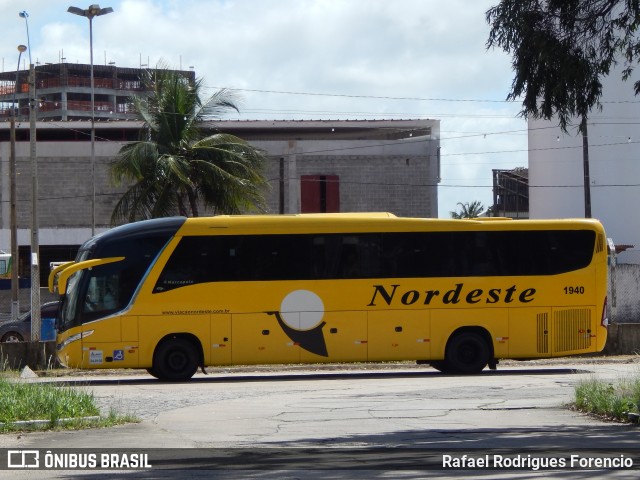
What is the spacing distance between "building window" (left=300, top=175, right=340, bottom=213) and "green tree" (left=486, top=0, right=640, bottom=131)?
39649 millimetres

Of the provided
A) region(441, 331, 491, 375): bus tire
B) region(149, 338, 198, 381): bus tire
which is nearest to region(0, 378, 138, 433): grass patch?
region(149, 338, 198, 381): bus tire

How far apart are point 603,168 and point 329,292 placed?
36.9m

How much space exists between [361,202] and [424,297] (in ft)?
99.1

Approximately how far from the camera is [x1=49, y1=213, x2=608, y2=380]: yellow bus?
21781 mm

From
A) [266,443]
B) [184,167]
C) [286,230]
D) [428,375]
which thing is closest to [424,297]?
[428,375]

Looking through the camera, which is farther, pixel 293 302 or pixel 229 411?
pixel 293 302

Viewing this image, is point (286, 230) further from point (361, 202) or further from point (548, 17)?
point (361, 202)

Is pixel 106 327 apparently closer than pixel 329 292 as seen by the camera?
Yes

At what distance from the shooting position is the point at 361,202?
52750mm

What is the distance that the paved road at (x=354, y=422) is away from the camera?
1052 cm

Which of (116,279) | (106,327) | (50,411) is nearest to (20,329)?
(106,327)

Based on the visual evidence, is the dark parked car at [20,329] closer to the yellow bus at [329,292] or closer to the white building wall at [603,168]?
the yellow bus at [329,292]

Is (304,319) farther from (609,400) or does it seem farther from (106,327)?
(609,400)

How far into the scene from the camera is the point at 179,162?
113 ft
